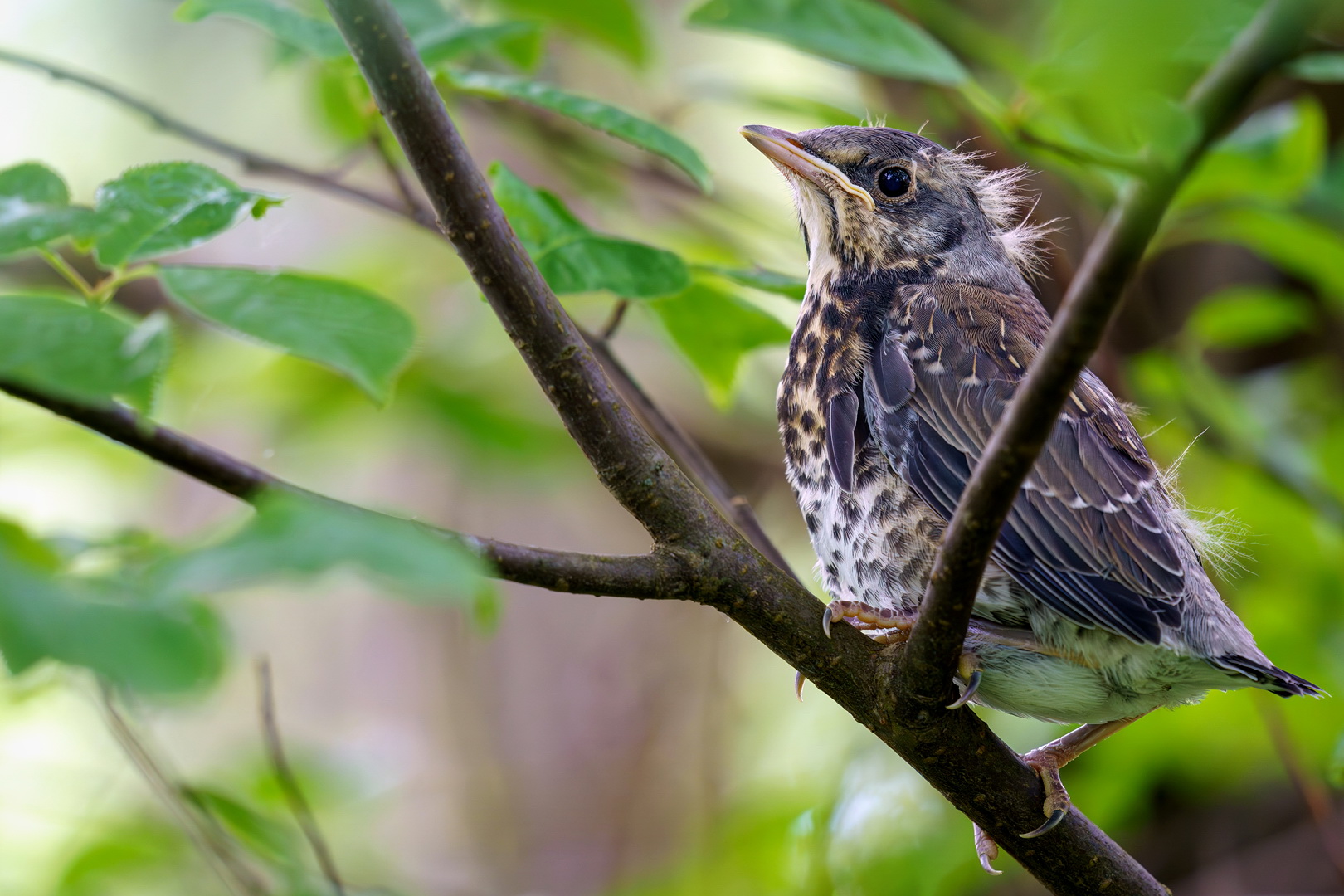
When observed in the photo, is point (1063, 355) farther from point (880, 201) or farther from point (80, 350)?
point (880, 201)

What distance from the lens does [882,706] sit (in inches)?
54.4

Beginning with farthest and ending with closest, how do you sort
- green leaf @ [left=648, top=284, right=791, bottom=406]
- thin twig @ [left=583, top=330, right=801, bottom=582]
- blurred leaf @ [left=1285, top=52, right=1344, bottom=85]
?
1. thin twig @ [left=583, top=330, right=801, bottom=582]
2. green leaf @ [left=648, top=284, right=791, bottom=406]
3. blurred leaf @ [left=1285, top=52, right=1344, bottom=85]

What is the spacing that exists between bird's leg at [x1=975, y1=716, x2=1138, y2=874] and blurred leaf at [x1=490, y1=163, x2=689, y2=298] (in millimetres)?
819

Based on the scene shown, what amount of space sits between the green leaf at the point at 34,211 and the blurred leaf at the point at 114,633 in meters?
0.35

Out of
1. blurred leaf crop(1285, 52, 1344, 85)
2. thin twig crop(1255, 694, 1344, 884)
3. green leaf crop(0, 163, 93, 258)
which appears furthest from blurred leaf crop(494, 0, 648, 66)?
thin twig crop(1255, 694, 1344, 884)

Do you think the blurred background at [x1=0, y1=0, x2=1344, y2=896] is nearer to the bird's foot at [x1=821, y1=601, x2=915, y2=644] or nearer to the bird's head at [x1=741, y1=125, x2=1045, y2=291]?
the bird's head at [x1=741, y1=125, x2=1045, y2=291]

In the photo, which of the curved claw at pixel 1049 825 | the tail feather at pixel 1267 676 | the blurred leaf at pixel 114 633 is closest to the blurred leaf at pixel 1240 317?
the tail feather at pixel 1267 676

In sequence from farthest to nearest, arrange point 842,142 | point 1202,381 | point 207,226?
1. point 1202,381
2. point 842,142
3. point 207,226

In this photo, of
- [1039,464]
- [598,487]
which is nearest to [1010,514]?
[1039,464]

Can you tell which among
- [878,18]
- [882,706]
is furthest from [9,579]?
[878,18]

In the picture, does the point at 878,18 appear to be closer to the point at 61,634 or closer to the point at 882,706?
the point at 882,706

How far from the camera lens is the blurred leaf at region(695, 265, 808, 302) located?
159 cm

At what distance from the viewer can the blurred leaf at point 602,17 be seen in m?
2.21

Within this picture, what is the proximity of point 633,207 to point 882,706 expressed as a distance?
→ 2.46m
